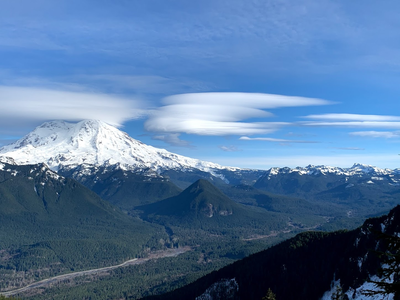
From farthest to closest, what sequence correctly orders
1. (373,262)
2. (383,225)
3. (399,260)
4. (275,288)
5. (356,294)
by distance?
1. (275,288)
2. (383,225)
3. (373,262)
4. (356,294)
5. (399,260)

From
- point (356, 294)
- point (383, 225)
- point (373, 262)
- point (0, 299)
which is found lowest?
point (0, 299)

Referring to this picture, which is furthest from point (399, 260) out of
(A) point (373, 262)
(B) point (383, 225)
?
(B) point (383, 225)

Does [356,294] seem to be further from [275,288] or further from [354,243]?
[275,288]

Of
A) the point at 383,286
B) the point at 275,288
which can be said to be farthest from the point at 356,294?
the point at 383,286

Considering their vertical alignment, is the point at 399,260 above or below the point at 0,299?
above

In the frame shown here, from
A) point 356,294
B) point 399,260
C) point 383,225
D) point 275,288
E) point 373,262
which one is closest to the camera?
point 399,260

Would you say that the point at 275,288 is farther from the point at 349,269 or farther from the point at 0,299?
the point at 0,299

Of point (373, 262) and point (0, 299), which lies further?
point (0, 299)

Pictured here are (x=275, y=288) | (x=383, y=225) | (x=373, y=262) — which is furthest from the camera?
(x=275, y=288)

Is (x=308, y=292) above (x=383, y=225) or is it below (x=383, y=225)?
below
